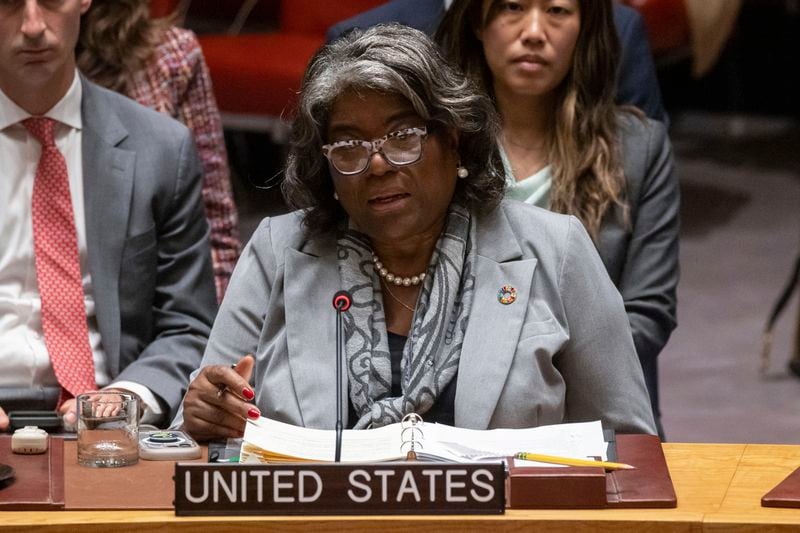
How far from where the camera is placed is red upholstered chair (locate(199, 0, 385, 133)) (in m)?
6.52

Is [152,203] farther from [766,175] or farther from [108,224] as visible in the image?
[766,175]

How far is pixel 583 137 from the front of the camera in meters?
3.63

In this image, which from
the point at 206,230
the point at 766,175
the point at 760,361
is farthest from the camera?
the point at 766,175

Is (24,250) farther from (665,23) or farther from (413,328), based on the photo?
(665,23)

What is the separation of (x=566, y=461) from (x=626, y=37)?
1730mm

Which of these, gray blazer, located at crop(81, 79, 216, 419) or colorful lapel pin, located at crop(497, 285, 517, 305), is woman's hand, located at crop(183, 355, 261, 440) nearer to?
colorful lapel pin, located at crop(497, 285, 517, 305)

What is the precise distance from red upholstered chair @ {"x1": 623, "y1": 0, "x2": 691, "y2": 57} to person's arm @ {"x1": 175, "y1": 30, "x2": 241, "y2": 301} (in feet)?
10.6

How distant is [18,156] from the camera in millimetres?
3490

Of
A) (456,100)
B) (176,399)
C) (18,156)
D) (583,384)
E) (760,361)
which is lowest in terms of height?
(760,361)

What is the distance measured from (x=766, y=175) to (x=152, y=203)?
5.46 metres

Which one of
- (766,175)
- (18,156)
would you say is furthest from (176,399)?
(766,175)

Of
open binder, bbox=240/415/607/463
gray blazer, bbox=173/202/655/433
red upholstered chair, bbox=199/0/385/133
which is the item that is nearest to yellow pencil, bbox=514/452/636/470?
open binder, bbox=240/415/607/463

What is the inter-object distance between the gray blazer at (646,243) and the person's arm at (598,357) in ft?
2.38

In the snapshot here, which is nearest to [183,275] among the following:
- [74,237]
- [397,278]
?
[74,237]
